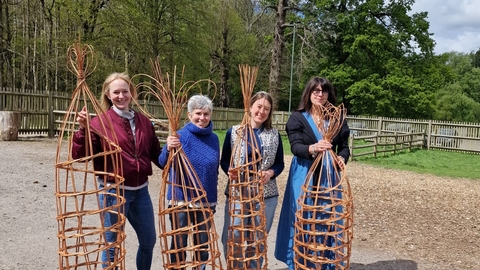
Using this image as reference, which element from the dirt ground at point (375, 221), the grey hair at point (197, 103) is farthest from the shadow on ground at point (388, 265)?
the grey hair at point (197, 103)

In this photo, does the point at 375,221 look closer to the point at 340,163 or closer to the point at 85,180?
the point at 340,163

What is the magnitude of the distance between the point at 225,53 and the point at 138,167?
22.9 m

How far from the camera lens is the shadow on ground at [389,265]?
3709 millimetres

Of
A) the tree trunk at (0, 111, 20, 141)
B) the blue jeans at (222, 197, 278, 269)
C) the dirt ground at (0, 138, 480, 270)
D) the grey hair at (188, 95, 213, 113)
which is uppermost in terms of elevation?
the grey hair at (188, 95, 213, 113)

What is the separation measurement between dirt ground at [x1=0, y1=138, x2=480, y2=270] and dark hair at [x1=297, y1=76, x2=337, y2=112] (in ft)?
5.33

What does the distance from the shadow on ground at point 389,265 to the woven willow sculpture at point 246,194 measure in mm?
1524

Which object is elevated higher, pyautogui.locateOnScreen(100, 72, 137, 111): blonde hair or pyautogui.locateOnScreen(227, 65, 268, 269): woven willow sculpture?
pyautogui.locateOnScreen(100, 72, 137, 111): blonde hair

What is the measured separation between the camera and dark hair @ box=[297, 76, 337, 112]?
108 inches

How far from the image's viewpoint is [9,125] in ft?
33.0

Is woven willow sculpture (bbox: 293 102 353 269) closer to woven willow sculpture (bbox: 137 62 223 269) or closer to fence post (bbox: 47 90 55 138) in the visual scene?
woven willow sculpture (bbox: 137 62 223 269)

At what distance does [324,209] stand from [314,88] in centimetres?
87

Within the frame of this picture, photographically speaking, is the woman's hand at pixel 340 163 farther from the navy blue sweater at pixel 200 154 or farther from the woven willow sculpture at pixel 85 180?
the woven willow sculpture at pixel 85 180

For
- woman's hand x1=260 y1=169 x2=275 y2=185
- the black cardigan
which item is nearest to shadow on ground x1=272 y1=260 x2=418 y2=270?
the black cardigan

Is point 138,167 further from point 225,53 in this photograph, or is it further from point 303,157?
point 225,53
